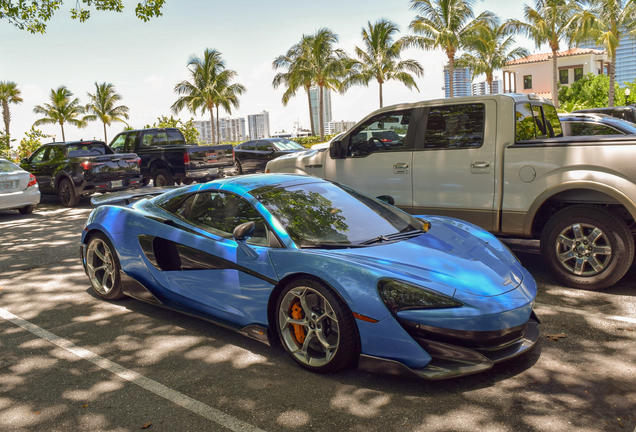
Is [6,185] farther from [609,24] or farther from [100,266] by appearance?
[609,24]

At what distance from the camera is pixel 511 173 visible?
5578 millimetres

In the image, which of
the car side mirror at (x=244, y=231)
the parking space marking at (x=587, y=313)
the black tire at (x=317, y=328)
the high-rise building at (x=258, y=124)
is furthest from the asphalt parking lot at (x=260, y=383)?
the high-rise building at (x=258, y=124)

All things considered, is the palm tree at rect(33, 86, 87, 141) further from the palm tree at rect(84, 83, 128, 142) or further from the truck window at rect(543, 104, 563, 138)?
the truck window at rect(543, 104, 563, 138)

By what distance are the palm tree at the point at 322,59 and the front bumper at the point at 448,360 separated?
1496 inches

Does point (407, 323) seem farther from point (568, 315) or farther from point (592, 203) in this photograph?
point (592, 203)

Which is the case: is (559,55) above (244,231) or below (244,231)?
above

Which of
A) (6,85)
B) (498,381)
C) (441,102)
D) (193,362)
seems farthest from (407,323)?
(6,85)

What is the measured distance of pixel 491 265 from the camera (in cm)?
381

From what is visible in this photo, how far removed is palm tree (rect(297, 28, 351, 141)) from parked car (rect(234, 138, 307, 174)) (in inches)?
793

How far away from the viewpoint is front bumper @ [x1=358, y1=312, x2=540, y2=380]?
3.15 m

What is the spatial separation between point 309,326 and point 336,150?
379 centimetres

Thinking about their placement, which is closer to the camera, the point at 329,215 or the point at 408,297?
the point at 408,297

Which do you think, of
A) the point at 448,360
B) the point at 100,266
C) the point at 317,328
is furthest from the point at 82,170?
the point at 448,360

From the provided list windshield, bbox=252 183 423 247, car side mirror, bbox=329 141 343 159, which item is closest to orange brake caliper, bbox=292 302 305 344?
windshield, bbox=252 183 423 247
